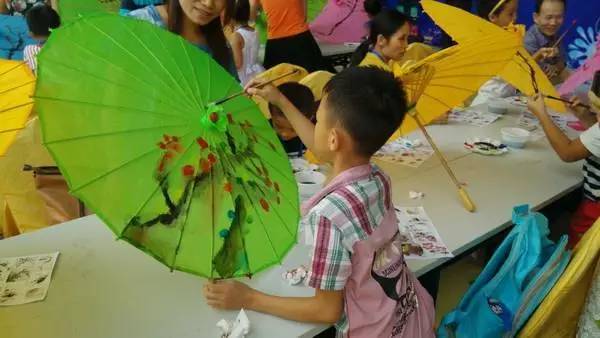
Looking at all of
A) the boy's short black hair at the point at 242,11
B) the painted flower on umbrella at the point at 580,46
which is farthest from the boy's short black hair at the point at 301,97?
the painted flower on umbrella at the point at 580,46

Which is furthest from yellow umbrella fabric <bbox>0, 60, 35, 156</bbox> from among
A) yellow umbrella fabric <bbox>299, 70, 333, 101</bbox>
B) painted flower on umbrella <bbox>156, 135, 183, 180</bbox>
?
yellow umbrella fabric <bbox>299, 70, 333, 101</bbox>

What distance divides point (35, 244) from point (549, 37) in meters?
3.43

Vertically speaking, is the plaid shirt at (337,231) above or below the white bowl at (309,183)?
above

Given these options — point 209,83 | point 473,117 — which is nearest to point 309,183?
point 209,83

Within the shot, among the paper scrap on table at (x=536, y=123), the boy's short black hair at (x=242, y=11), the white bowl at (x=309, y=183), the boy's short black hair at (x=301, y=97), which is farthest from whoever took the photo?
the boy's short black hair at (x=242, y=11)

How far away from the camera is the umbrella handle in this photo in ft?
6.07

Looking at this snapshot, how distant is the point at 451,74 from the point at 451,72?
0.02 meters

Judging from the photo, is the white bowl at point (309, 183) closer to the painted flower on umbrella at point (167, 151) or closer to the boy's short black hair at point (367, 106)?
the boy's short black hair at point (367, 106)

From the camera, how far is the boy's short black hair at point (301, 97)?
7.13 ft

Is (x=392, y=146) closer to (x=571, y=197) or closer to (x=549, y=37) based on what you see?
(x=571, y=197)

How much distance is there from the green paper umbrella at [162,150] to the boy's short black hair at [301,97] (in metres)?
0.90

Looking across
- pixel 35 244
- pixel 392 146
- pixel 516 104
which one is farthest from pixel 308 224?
pixel 516 104

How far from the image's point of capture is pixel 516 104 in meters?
3.14

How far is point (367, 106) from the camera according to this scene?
1.21 m
